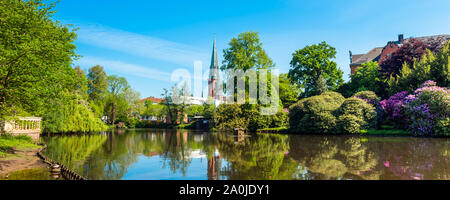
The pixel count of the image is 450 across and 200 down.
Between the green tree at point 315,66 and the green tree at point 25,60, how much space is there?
33.8 meters

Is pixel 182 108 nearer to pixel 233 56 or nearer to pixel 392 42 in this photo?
pixel 233 56

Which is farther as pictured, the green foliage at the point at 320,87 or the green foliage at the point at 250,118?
the green foliage at the point at 320,87

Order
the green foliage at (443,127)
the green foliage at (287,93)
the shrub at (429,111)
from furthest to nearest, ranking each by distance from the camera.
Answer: the green foliage at (287,93), the shrub at (429,111), the green foliage at (443,127)

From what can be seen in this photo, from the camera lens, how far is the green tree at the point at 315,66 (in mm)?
38562

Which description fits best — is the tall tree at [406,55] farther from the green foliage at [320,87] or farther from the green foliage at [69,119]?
the green foliage at [69,119]

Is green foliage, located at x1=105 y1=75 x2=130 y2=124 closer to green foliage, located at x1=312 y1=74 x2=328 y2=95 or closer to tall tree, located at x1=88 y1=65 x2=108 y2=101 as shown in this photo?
tall tree, located at x1=88 y1=65 x2=108 y2=101

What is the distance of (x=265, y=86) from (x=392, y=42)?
30147 millimetres

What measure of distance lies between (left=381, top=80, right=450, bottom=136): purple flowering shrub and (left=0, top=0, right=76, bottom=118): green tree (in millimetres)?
22812

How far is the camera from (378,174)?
6.52 m

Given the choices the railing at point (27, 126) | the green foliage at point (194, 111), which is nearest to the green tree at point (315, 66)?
the green foliage at point (194, 111)

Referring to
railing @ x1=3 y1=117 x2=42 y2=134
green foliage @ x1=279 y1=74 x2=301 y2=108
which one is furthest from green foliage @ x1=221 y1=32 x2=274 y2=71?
railing @ x1=3 y1=117 x2=42 y2=134

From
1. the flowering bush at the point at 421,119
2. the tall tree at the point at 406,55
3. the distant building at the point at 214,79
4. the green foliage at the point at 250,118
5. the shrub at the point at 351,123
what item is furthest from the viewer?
the distant building at the point at 214,79

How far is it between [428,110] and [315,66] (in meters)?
20.2

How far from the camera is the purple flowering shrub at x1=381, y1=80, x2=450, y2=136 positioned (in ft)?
61.2
